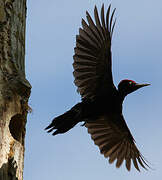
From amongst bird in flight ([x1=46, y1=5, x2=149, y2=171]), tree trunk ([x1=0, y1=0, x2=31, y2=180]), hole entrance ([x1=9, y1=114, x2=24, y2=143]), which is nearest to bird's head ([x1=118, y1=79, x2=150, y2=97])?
bird in flight ([x1=46, y1=5, x2=149, y2=171])

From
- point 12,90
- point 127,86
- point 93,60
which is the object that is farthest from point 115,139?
point 12,90

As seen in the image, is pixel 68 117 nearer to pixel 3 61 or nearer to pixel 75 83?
pixel 75 83

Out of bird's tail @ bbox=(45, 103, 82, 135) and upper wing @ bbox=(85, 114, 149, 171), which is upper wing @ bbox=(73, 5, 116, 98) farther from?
upper wing @ bbox=(85, 114, 149, 171)

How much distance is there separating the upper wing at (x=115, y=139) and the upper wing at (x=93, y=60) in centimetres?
52

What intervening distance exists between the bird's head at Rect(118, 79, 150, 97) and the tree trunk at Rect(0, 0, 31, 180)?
148 cm

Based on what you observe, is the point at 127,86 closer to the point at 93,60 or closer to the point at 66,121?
the point at 93,60

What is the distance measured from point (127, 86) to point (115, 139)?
0.94 meters

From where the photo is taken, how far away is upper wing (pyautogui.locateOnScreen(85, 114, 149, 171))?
466cm

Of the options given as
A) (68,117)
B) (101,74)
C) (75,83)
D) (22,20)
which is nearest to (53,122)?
(68,117)

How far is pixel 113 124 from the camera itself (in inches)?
190

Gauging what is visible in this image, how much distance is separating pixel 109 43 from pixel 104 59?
0.20m

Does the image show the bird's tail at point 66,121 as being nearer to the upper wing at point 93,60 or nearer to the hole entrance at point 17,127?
the upper wing at point 93,60

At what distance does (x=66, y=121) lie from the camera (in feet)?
13.3

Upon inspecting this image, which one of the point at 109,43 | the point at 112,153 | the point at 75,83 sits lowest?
the point at 112,153
